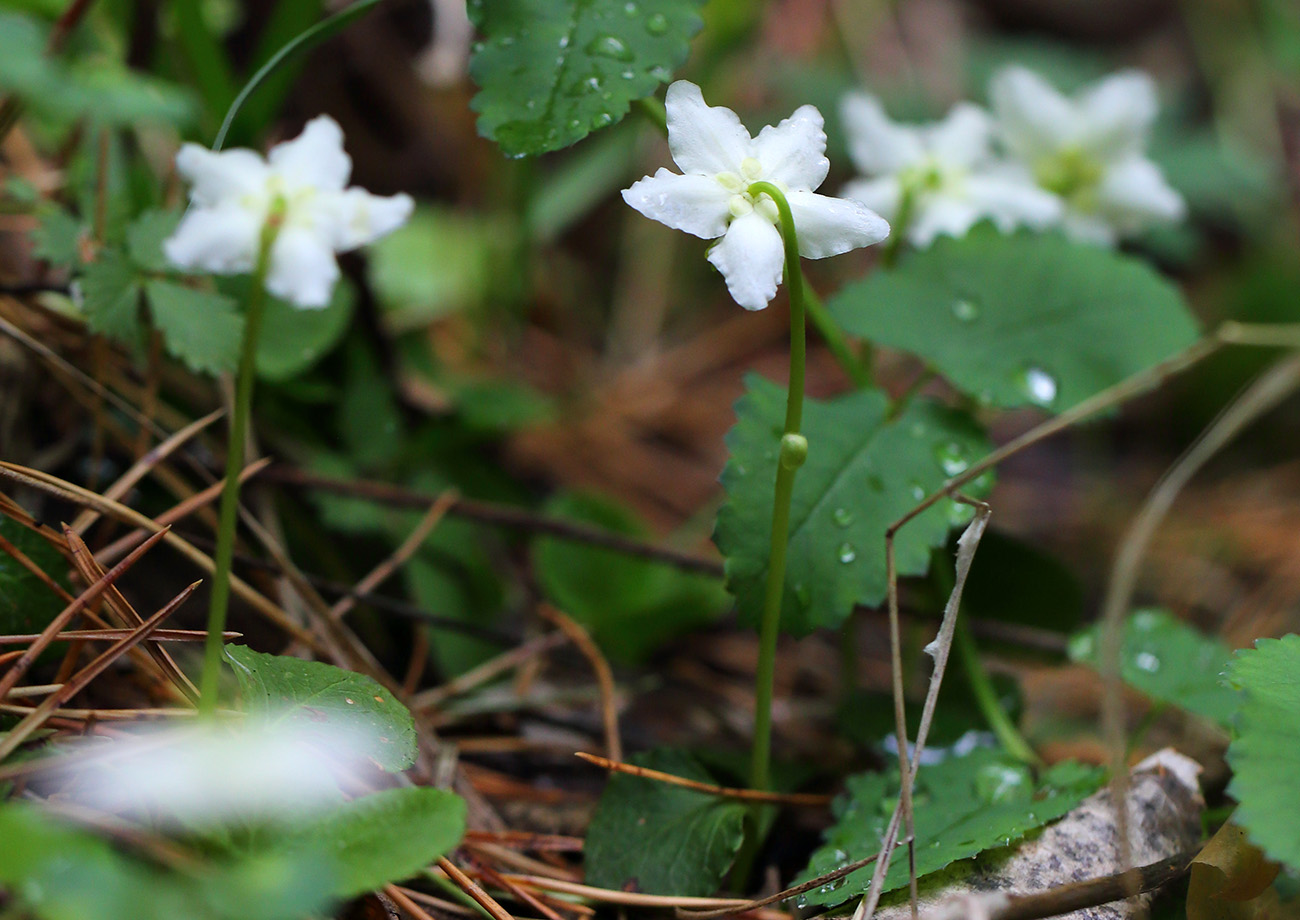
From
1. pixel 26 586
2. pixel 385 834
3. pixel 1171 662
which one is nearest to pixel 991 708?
pixel 1171 662

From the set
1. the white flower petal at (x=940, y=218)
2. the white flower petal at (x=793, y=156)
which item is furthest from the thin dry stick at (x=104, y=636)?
the white flower petal at (x=940, y=218)

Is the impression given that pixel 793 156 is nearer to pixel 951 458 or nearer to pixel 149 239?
pixel 951 458

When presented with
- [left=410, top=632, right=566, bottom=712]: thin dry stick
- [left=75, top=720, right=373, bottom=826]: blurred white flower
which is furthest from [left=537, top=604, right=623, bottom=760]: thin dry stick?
[left=75, top=720, right=373, bottom=826]: blurred white flower

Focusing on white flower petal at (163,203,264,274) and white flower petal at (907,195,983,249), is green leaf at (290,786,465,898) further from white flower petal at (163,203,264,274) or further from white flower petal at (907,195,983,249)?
white flower petal at (907,195,983,249)

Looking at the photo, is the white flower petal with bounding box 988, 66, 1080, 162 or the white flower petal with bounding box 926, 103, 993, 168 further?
the white flower petal with bounding box 988, 66, 1080, 162

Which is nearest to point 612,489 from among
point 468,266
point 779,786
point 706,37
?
point 468,266

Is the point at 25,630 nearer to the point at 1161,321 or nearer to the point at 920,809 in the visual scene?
the point at 920,809

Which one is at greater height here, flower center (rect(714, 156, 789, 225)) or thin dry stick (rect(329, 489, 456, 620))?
flower center (rect(714, 156, 789, 225))
